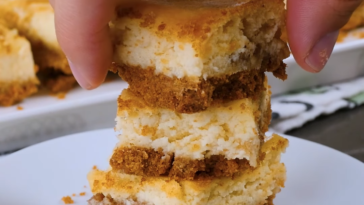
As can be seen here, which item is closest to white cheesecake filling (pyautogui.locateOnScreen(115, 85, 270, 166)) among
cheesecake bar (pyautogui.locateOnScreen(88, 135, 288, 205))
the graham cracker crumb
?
cheesecake bar (pyautogui.locateOnScreen(88, 135, 288, 205))

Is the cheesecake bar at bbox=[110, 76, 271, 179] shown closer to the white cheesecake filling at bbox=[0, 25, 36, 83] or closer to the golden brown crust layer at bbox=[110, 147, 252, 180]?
the golden brown crust layer at bbox=[110, 147, 252, 180]

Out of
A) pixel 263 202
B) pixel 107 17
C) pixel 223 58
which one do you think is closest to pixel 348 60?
pixel 263 202

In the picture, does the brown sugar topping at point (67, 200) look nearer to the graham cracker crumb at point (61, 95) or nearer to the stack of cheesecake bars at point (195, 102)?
the stack of cheesecake bars at point (195, 102)

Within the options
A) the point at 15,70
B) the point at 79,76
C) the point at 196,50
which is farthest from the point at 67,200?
the point at 15,70

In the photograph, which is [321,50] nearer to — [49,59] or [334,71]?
[334,71]

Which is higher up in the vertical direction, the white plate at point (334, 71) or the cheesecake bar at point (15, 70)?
the white plate at point (334, 71)

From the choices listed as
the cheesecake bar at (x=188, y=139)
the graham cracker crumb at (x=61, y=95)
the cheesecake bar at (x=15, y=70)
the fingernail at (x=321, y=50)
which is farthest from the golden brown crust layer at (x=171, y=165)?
the cheesecake bar at (x=15, y=70)

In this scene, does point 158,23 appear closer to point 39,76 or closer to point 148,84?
point 148,84
